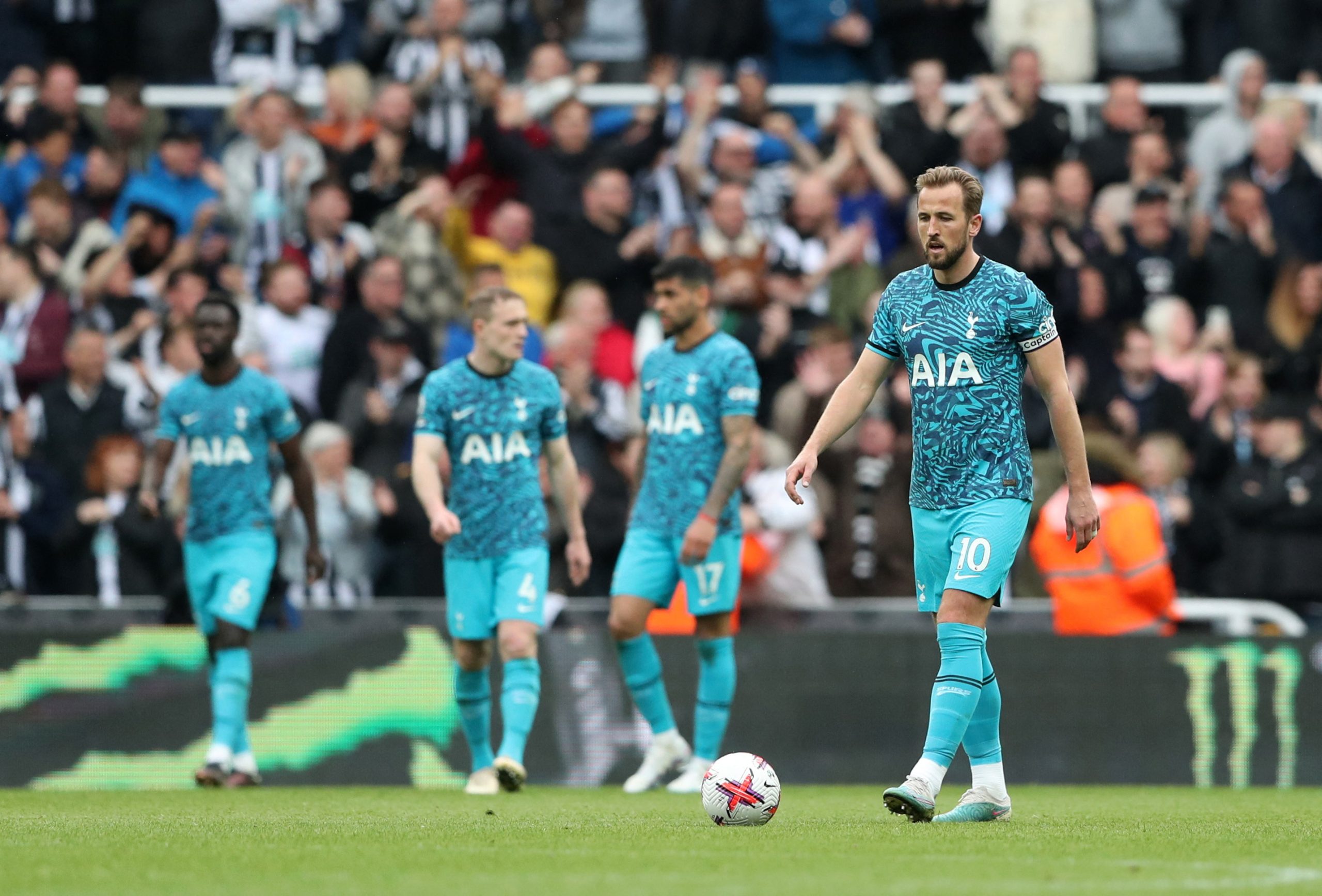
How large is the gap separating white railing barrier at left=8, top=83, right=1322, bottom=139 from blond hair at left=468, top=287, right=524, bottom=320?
707 centimetres

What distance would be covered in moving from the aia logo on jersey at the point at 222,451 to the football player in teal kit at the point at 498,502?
5.09 feet

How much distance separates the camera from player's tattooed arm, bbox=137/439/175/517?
12.5 m

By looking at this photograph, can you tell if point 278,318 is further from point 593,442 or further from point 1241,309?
point 1241,309

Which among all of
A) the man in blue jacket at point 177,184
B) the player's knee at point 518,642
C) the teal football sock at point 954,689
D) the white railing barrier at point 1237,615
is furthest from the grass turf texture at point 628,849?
the man in blue jacket at point 177,184

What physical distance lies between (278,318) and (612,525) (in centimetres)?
331

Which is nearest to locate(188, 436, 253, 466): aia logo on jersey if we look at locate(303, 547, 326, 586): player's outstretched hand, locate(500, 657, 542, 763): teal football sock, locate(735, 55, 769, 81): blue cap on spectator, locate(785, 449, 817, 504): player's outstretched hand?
locate(303, 547, 326, 586): player's outstretched hand

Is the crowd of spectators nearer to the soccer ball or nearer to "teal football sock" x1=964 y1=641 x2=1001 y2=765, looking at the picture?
"teal football sock" x1=964 y1=641 x2=1001 y2=765

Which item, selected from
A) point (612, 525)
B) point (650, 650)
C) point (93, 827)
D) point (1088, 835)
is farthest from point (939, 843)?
point (612, 525)

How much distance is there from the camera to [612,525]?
14805 mm

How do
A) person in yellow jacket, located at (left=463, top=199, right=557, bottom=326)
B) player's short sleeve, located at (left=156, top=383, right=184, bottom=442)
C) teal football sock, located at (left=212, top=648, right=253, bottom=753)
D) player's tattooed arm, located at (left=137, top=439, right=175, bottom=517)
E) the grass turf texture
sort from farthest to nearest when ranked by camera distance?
1. person in yellow jacket, located at (left=463, top=199, right=557, bottom=326)
2. player's short sleeve, located at (left=156, top=383, right=184, bottom=442)
3. player's tattooed arm, located at (left=137, top=439, right=175, bottom=517)
4. teal football sock, located at (left=212, top=648, right=253, bottom=753)
5. the grass turf texture

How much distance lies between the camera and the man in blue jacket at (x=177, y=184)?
1714 cm

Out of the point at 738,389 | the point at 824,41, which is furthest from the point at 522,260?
the point at 738,389

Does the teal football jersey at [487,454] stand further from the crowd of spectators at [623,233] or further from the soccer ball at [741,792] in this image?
the soccer ball at [741,792]

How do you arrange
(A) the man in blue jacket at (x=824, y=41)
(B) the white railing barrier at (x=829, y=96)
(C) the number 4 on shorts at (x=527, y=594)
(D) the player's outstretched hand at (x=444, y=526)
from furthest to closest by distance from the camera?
(A) the man in blue jacket at (x=824, y=41) < (B) the white railing barrier at (x=829, y=96) < (C) the number 4 on shorts at (x=527, y=594) < (D) the player's outstretched hand at (x=444, y=526)
